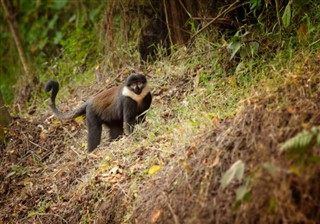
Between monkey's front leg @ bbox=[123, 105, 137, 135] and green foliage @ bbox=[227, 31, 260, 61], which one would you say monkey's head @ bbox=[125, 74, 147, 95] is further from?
green foliage @ bbox=[227, 31, 260, 61]

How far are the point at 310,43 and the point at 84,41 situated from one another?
17.6 feet

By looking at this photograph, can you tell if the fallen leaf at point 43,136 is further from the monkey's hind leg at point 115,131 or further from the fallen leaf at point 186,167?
the fallen leaf at point 186,167

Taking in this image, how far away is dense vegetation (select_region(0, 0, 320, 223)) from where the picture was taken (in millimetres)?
4113

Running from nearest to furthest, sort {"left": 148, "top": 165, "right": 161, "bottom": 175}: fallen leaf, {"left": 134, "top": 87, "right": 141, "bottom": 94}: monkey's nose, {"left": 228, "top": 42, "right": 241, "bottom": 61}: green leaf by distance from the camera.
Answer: {"left": 148, "top": 165, "right": 161, "bottom": 175}: fallen leaf → {"left": 228, "top": 42, "right": 241, "bottom": 61}: green leaf → {"left": 134, "top": 87, "right": 141, "bottom": 94}: monkey's nose

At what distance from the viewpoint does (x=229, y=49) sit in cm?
715

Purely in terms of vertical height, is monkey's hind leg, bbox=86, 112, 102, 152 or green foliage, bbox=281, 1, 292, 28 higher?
green foliage, bbox=281, 1, 292, 28

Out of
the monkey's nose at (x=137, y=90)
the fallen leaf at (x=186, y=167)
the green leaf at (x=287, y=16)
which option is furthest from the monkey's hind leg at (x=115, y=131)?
the fallen leaf at (x=186, y=167)

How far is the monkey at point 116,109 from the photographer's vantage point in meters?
7.21

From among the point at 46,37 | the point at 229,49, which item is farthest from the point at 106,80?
the point at 46,37

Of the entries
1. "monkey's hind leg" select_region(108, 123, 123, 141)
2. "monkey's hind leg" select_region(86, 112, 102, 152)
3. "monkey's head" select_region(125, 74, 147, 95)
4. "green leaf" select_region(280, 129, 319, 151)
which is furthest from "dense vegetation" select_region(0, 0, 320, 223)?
"monkey's hind leg" select_region(108, 123, 123, 141)

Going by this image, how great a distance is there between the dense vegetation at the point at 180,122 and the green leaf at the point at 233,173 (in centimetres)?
1

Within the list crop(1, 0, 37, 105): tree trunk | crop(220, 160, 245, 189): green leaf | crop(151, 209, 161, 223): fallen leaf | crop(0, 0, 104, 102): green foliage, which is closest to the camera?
crop(220, 160, 245, 189): green leaf

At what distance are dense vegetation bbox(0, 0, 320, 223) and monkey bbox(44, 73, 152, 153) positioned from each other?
24cm

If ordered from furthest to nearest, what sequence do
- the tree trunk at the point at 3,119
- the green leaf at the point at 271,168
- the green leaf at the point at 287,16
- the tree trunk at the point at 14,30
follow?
the tree trunk at the point at 14,30
the tree trunk at the point at 3,119
the green leaf at the point at 287,16
the green leaf at the point at 271,168
